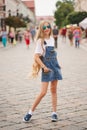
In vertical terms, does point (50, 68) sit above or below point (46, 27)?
below

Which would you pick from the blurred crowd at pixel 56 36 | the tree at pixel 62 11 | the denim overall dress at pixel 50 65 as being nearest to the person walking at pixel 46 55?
the denim overall dress at pixel 50 65

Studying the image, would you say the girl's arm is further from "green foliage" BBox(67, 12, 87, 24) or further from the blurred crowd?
"green foliage" BBox(67, 12, 87, 24)

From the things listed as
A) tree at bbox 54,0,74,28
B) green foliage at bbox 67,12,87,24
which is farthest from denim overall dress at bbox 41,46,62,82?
tree at bbox 54,0,74,28

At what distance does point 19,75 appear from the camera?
15.5m

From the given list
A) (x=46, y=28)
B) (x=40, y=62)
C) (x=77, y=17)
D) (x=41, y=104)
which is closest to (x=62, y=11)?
(x=77, y=17)

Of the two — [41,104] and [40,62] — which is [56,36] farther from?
[40,62]

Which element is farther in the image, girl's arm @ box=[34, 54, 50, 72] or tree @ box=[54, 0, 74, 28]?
tree @ box=[54, 0, 74, 28]

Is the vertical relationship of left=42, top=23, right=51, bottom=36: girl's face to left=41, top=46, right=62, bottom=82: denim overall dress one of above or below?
above

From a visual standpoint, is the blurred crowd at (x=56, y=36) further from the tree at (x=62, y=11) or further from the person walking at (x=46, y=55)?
the tree at (x=62, y=11)

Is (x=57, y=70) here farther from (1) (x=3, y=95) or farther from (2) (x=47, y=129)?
(1) (x=3, y=95)

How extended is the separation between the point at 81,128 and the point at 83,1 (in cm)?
8792

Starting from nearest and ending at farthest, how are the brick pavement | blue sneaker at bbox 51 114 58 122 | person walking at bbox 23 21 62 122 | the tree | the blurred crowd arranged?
the brick pavement, person walking at bbox 23 21 62 122, blue sneaker at bbox 51 114 58 122, the blurred crowd, the tree

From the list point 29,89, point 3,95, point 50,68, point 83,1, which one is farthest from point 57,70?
point 83,1

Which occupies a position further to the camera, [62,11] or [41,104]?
[62,11]
